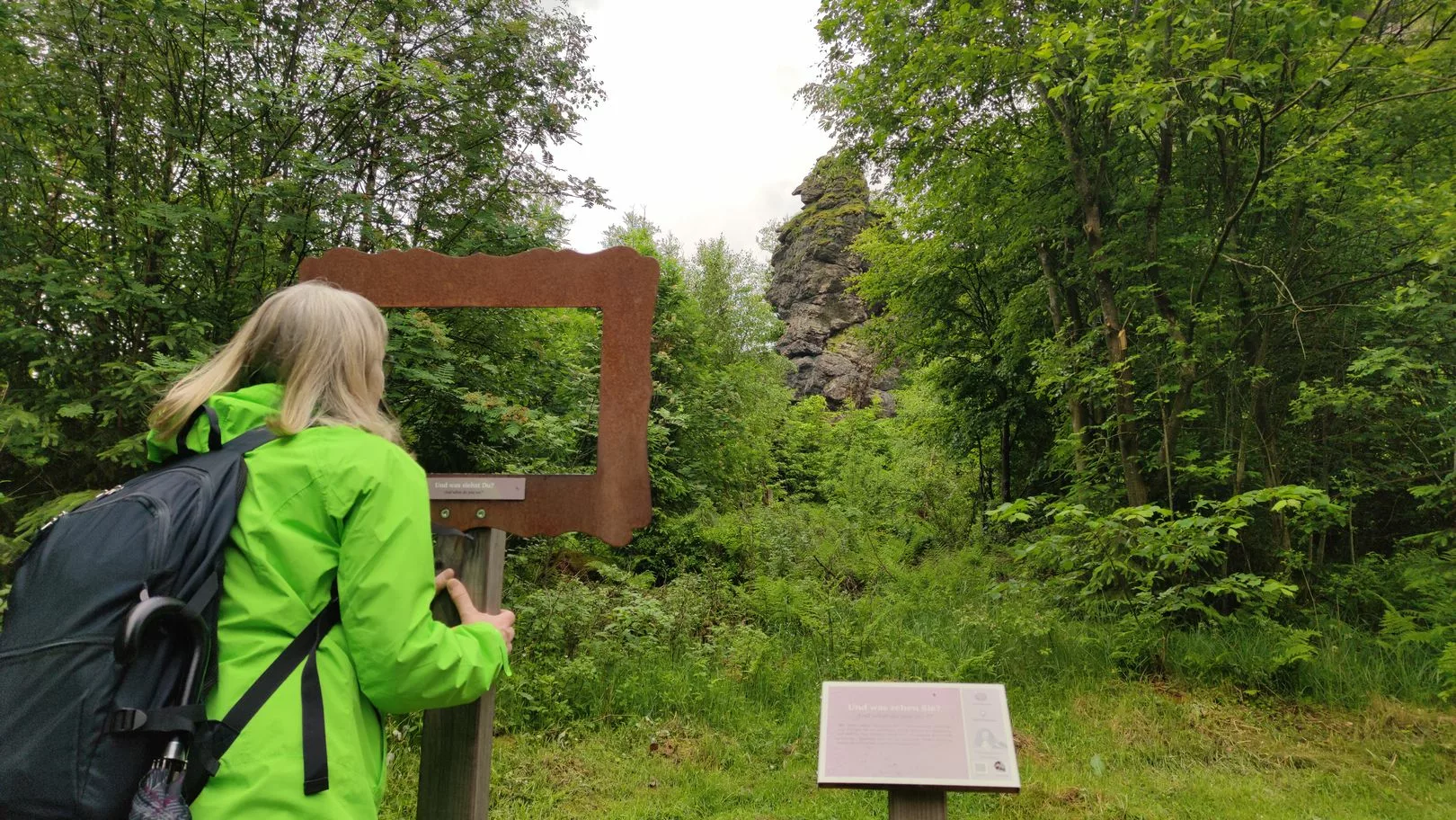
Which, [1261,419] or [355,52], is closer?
[355,52]

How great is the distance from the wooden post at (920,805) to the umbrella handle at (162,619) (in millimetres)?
2105

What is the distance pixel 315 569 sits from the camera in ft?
4.41

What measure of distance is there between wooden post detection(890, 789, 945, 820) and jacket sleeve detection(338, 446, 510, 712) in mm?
1676

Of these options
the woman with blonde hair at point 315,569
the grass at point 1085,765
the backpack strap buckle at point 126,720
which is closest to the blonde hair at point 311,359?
the woman with blonde hair at point 315,569

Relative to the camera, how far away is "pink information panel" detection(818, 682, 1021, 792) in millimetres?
2453

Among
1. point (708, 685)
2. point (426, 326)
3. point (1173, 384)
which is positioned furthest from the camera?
point (1173, 384)

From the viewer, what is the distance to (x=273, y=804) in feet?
4.11

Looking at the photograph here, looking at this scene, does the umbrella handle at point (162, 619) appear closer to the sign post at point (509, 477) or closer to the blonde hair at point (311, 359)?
the blonde hair at point (311, 359)

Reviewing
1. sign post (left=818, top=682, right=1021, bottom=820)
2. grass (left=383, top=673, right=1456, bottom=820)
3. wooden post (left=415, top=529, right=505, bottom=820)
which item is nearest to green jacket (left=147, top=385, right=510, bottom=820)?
wooden post (left=415, top=529, right=505, bottom=820)

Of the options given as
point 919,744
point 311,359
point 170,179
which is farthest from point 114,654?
point 170,179

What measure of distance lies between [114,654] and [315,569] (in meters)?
0.30

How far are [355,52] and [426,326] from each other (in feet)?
6.81

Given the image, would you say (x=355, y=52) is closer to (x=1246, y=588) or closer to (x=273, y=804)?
(x=273, y=804)

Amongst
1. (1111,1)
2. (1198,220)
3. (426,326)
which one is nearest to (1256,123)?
(1198,220)
